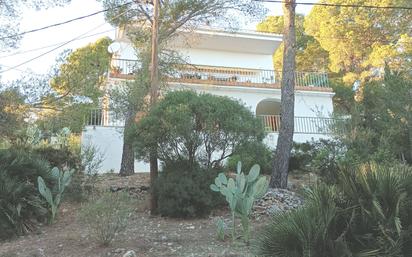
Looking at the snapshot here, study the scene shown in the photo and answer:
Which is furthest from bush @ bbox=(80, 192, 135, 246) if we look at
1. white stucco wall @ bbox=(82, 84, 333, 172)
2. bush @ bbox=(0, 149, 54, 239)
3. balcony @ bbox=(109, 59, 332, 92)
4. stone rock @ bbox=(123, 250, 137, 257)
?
balcony @ bbox=(109, 59, 332, 92)

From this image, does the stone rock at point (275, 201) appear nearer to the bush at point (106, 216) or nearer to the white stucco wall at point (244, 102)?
the bush at point (106, 216)

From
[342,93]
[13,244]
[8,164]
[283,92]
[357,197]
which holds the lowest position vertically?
[13,244]

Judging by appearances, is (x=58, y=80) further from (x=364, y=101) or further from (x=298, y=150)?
(x=364, y=101)

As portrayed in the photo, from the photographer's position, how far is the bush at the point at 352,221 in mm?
4449

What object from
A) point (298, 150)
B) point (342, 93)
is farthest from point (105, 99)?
point (342, 93)

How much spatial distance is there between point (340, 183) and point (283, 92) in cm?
688

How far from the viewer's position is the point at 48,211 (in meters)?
9.06

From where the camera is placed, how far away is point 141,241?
7.09 metres

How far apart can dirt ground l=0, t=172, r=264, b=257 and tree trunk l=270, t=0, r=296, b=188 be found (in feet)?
8.49

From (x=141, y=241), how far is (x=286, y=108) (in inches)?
242

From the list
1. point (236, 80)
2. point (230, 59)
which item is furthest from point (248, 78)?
point (230, 59)

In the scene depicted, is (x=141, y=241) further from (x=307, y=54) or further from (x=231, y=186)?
(x=307, y=54)

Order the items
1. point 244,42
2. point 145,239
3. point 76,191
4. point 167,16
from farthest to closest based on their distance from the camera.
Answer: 1. point 244,42
2. point 167,16
3. point 76,191
4. point 145,239

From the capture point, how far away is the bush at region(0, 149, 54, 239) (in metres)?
8.27
